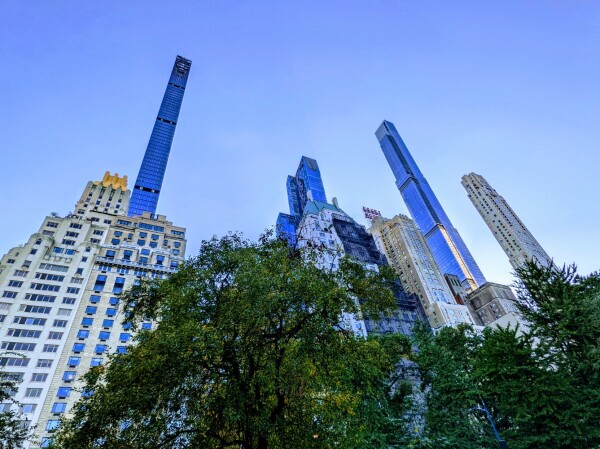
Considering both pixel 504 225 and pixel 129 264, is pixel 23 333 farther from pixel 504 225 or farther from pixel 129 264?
pixel 504 225

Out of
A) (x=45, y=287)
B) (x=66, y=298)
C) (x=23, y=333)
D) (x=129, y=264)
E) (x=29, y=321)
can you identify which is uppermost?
(x=129, y=264)

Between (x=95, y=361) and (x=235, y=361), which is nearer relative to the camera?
(x=235, y=361)

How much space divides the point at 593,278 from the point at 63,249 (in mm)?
83811

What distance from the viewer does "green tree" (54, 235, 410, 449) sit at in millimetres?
11352

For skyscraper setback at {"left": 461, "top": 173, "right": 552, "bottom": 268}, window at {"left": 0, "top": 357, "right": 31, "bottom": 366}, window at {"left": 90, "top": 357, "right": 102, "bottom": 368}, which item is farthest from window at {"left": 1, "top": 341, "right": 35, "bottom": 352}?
skyscraper setback at {"left": 461, "top": 173, "right": 552, "bottom": 268}

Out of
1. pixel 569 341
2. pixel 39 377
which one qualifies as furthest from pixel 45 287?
pixel 569 341

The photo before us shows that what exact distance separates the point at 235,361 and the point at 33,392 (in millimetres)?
55353

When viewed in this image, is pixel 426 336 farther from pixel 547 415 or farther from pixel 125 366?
pixel 125 366

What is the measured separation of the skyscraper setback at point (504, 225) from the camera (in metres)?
153

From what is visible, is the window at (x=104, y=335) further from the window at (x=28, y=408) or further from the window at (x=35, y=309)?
the window at (x=28, y=408)

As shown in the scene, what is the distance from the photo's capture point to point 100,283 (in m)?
64.3

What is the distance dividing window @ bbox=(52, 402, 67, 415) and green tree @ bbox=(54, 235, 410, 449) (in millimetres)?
47904

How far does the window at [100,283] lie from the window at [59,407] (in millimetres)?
20470

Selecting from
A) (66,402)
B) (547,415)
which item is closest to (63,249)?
(66,402)
